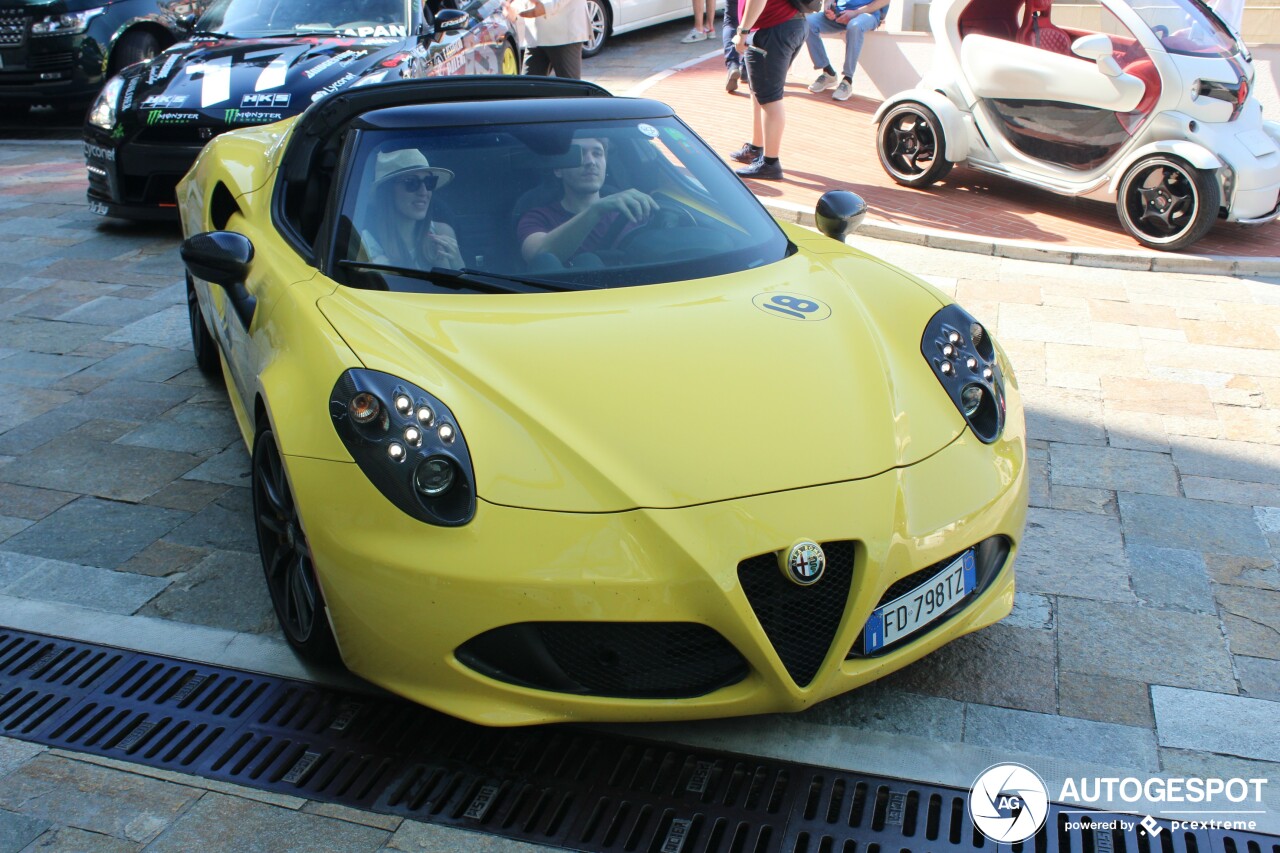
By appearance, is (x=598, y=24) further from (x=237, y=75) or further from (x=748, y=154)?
(x=237, y=75)

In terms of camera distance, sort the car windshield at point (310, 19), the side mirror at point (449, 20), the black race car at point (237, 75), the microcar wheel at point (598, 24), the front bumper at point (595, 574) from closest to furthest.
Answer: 1. the front bumper at point (595, 574)
2. the black race car at point (237, 75)
3. the car windshield at point (310, 19)
4. the side mirror at point (449, 20)
5. the microcar wheel at point (598, 24)

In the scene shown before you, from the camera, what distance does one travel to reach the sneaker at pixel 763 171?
28.6 feet

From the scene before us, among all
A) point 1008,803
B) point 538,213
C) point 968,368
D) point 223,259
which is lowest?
point 1008,803

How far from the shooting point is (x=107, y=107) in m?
7.42

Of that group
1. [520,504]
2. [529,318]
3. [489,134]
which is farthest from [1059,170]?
[520,504]

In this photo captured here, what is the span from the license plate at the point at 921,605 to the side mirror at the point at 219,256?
7.15 feet

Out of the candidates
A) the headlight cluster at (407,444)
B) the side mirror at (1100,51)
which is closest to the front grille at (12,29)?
the side mirror at (1100,51)

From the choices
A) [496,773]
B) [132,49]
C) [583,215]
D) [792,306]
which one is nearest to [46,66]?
[132,49]

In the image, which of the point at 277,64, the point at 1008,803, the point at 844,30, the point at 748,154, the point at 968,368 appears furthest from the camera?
the point at 844,30

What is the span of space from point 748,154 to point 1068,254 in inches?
102

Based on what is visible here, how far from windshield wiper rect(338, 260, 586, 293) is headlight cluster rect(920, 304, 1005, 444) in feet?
3.35

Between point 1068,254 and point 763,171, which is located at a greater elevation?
point 763,171

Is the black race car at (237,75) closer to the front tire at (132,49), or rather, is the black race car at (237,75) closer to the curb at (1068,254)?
the curb at (1068,254)

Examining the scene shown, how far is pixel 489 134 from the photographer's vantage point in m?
3.85
